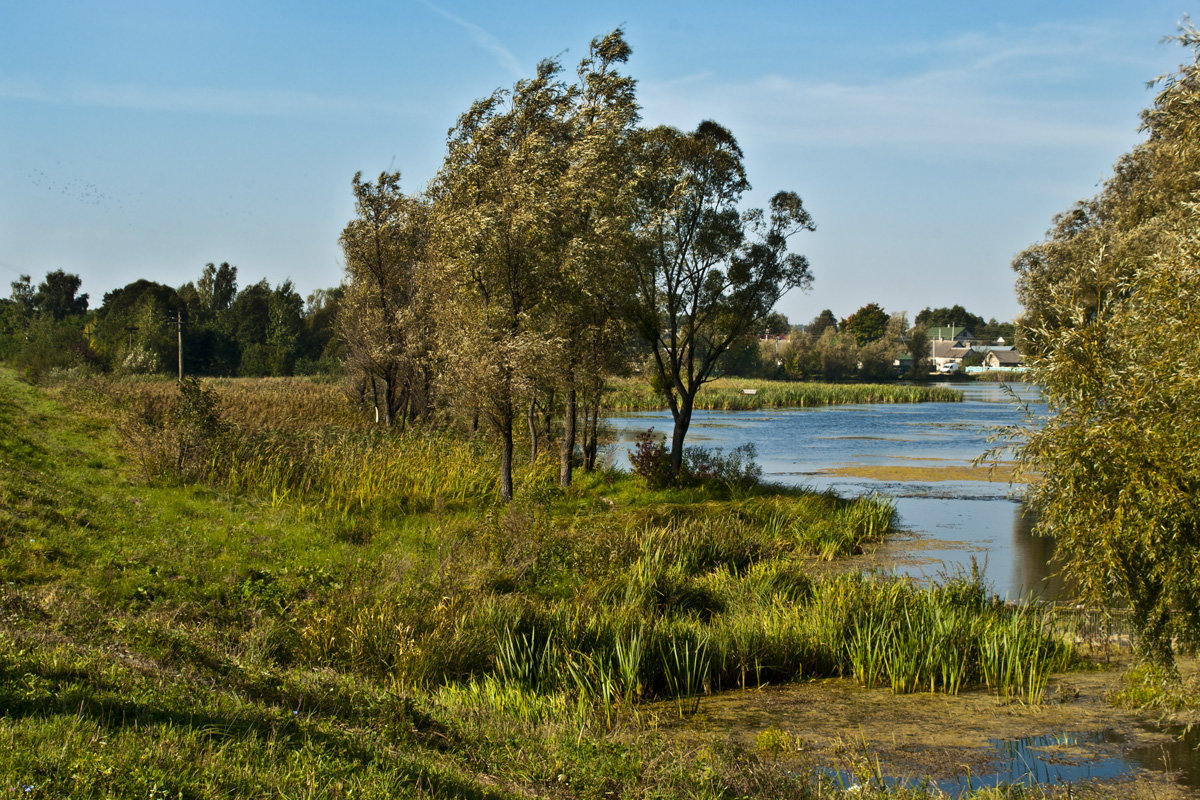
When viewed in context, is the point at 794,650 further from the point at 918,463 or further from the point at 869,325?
the point at 869,325

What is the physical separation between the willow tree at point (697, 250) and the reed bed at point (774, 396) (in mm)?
34069

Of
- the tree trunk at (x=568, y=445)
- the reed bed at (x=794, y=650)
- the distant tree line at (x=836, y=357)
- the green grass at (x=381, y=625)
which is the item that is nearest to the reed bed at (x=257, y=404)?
the green grass at (x=381, y=625)

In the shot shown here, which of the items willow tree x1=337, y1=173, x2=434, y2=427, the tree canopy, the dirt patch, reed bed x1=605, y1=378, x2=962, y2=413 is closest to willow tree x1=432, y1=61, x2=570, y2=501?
willow tree x1=337, y1=173, x2=434, y2=427

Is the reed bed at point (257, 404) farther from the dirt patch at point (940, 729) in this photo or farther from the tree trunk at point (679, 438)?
the dirt patch at point (940, 729)

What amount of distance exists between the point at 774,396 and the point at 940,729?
Answer: 5759 cm

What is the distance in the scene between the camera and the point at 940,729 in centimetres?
719

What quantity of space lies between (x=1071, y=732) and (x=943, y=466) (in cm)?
2279

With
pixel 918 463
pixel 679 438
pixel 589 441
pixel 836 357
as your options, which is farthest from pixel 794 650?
pixel 836 357

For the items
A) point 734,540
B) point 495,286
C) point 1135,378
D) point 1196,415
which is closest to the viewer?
point 1196,415

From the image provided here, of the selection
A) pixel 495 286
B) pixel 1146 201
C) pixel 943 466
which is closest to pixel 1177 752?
pixel 495 286

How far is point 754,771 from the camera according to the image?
564cm

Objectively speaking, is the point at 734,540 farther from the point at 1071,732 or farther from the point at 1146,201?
the point at 1146,201

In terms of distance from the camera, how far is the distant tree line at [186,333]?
46438 mm

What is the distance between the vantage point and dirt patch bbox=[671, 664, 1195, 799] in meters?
6.46
